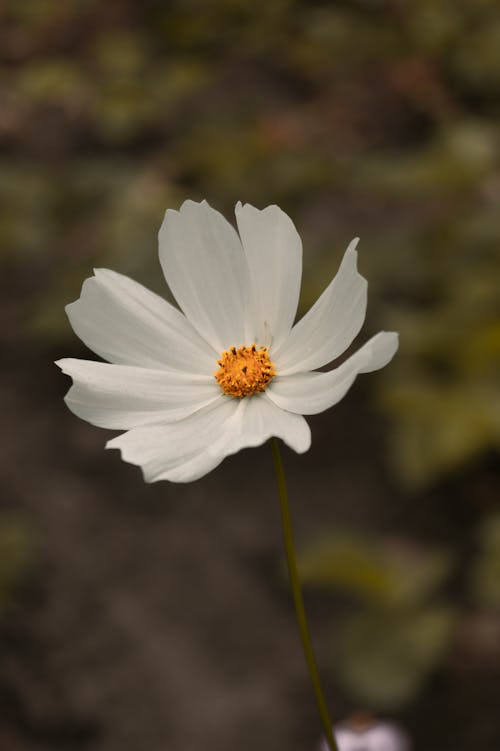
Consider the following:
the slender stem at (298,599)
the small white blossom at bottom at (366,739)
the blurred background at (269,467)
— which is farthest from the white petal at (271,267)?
the blurred background at (269,467)

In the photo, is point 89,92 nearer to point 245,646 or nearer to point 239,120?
point 239,120

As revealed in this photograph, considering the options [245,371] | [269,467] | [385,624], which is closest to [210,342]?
[245,371]

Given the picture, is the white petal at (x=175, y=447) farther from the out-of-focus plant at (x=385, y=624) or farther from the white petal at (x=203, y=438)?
the out-of-focus plant at (x=385, y=624)

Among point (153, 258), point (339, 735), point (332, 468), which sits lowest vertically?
point (339, 735)

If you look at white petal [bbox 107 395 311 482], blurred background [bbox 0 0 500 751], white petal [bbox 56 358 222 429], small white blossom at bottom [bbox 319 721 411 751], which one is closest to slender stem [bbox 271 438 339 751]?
white petal [bbox 107 395 311 482]

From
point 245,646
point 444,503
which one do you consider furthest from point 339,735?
point 444,503

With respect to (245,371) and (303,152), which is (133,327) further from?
(303,152)
